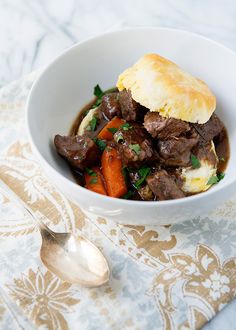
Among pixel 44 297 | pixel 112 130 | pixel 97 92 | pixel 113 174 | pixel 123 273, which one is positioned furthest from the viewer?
pixel 97 92

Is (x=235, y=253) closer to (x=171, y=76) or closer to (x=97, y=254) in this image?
(x=97, y=254)

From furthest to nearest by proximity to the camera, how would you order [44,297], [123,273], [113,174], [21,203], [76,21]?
[76,21], [21,203], [113,174], [123,273], [44,297]

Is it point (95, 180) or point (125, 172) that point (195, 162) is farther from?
point (95, 180)

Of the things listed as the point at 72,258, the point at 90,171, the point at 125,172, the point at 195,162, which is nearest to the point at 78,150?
the point at 90,171

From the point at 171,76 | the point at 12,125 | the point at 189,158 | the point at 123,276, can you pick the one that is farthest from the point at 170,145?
the point at 12,125

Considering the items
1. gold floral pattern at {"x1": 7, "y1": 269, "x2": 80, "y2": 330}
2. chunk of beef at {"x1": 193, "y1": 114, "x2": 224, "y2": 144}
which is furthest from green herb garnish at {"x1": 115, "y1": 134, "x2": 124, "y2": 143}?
gold floral pattern at {"x1": 7, "y1": 269, "x2": 80, "y2": 330}

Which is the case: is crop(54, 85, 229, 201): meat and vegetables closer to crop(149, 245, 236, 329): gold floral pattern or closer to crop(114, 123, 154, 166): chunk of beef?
crop(114, 123, 154, 166): chunk of beef
